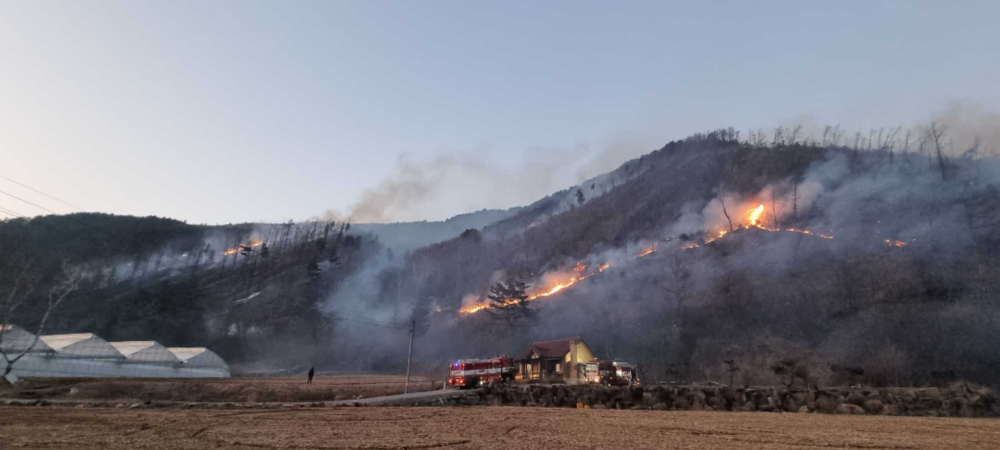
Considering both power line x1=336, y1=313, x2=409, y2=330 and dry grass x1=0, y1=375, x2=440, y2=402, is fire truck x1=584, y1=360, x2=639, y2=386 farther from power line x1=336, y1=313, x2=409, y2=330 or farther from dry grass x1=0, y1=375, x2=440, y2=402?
power line x1=336, y1=313, x2=409, y2=330

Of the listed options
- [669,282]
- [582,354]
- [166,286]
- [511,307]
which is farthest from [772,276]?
[166,286]

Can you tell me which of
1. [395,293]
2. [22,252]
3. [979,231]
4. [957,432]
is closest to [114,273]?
[22,252]

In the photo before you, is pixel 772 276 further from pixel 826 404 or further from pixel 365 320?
pixel 365 320

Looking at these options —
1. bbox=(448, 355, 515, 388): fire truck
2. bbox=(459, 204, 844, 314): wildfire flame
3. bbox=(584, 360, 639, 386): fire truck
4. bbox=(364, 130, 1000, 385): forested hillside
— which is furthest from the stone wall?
bbox=(459, 204, 844, 314): wildfire flame

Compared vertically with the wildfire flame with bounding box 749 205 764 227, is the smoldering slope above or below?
below

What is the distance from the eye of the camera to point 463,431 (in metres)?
20.3

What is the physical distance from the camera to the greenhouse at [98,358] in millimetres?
64062

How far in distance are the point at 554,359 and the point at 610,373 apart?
75.1ft

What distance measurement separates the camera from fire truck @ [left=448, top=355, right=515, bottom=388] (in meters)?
48.0

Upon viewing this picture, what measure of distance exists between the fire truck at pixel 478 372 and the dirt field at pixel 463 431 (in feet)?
69.9

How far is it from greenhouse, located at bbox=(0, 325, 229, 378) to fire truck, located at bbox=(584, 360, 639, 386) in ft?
209

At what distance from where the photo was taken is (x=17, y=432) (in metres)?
17.6

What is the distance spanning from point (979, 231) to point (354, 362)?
120820mm

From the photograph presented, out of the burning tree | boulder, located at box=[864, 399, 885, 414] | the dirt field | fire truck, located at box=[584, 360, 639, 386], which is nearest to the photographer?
the dirt field
